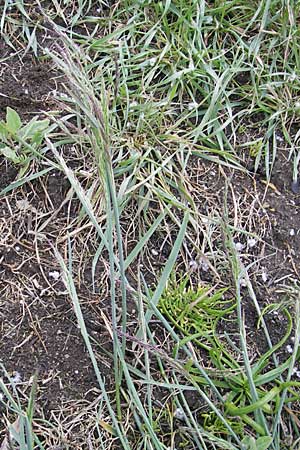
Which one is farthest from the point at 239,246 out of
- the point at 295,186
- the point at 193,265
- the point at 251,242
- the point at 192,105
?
the point at 192,105

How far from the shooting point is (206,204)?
5.72 feet

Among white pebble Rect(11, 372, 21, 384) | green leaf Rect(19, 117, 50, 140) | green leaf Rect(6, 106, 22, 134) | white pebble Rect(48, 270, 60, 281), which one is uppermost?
green leaf Rect(6, 106, 22, 134)

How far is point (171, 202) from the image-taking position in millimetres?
1694

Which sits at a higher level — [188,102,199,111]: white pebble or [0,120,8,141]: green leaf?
[0,120,8,141]: green leaf

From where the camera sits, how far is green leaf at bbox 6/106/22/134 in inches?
66.2

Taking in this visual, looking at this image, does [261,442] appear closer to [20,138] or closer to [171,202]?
[171,202]

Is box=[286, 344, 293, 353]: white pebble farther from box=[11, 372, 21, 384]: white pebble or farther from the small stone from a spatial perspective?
box=[11, 372, 21, 384]: white pebble

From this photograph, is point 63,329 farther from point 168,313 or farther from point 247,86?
point 247,86

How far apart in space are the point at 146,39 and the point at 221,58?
22 centimetres

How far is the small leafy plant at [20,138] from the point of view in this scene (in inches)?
66.3

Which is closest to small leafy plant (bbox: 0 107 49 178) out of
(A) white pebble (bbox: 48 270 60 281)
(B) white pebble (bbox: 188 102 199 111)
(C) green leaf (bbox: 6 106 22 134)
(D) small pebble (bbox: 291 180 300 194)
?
(C) green leaf (bbox: 6 106 22 134)

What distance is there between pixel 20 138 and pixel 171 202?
0.40 metres

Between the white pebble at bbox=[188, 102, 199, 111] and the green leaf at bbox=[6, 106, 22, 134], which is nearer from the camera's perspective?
the green leaf at bbox=[6, 106, 22, 134]

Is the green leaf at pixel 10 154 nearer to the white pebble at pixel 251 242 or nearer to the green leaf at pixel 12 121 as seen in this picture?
the green leaf at pixel 12 121
